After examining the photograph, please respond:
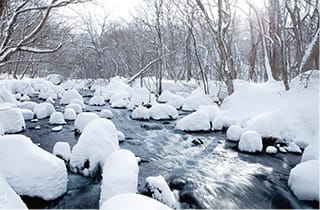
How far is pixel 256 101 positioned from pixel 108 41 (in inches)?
967

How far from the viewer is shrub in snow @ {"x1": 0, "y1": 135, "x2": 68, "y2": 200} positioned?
3.98 m

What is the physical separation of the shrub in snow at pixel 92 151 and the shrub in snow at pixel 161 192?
4.40ft

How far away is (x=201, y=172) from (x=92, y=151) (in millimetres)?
2367

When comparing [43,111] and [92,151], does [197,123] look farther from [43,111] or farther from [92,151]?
[43,111]

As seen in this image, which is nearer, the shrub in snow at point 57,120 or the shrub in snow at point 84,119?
the shrub in snow at point 84,119

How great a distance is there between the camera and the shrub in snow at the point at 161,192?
12.7 ft

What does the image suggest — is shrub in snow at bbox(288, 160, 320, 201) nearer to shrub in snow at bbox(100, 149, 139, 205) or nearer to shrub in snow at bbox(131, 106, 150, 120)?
shrub in snow at bbox(100, 149, 139, 205)

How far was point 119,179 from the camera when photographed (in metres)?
3.67

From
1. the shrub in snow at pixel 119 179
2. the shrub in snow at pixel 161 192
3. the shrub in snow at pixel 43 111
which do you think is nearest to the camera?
the shrub in snow at pixel 119 179

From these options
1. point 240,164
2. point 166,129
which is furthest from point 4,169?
point 166,129

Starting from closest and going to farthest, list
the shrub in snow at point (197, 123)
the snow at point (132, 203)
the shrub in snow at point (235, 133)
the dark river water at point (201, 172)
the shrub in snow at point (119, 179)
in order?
the snow at point (132, 203) < the shrub in snow at point (119, 179) < the dark river water at point (201, 172) < the shrub in snow at point (235, 133) < the shrub in snow at point (197, 123)

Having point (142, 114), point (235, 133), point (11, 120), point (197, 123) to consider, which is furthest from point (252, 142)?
point (11, 120)

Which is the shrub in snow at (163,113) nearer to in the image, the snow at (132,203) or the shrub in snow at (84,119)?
the shrub in snow at (84,119)

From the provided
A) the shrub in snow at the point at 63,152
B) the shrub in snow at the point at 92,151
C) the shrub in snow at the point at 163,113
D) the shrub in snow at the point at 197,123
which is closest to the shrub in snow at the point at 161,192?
the shrub in snow at the point at 92,151
